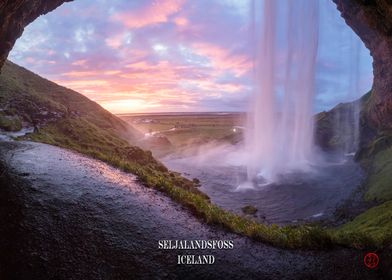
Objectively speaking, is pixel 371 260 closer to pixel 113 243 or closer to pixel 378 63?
pixel 113 243

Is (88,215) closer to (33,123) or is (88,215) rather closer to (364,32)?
(33,123)

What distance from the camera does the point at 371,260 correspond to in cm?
1089

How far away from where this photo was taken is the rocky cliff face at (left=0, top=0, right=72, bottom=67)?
22.0 metres

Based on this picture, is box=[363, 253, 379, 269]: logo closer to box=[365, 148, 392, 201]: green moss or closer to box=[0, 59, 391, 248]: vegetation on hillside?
box=[0, 59, 391, 248]: vegetation on hillside

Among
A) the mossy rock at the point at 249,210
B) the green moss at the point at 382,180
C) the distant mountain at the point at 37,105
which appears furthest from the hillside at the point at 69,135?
the green moss at the point at 382,180

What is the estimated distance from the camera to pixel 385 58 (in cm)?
4588

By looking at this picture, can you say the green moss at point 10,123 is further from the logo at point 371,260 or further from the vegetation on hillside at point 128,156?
the logo at point 371,260

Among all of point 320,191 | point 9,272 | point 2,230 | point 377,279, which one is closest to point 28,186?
point 2,230

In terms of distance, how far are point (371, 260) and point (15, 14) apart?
3000 centimetres

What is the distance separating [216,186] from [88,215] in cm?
3134

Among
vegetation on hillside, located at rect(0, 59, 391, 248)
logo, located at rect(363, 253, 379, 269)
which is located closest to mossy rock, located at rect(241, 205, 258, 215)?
vegetation on hillside, located at rect(0, 59, 391, 248)

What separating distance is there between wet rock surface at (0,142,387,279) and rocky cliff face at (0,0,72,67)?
1396 centimetres

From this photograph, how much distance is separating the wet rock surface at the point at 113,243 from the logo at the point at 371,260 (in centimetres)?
20

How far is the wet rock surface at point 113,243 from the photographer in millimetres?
9805
